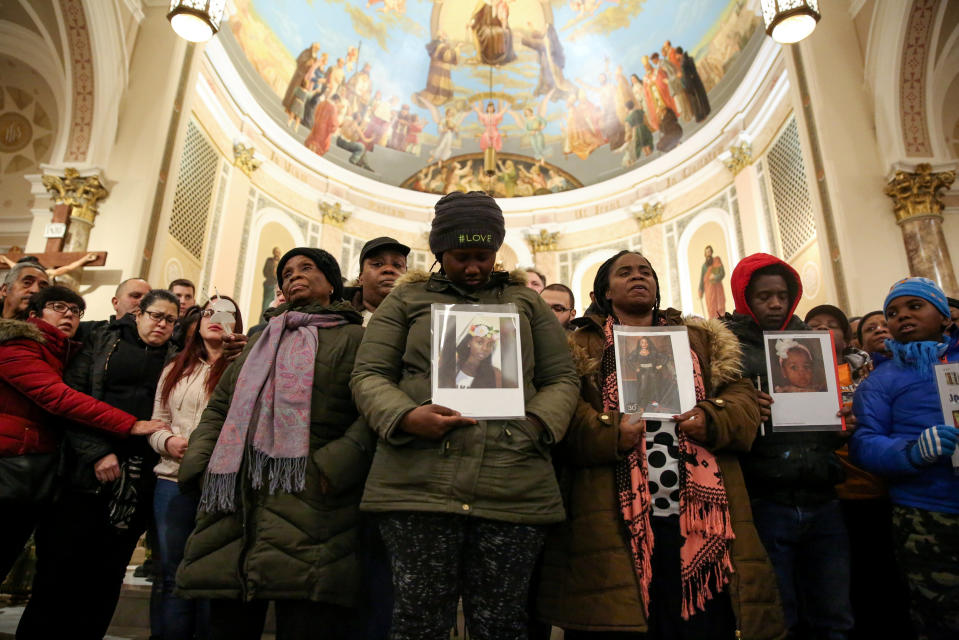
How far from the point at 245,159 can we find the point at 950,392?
35.4 ft

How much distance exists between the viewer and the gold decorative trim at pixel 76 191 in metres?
6.55

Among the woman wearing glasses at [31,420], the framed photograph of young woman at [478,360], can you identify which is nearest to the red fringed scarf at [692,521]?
the framed photograph of young woman at [478,360]

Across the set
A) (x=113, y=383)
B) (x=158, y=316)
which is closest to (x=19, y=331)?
(x=113, y=383)

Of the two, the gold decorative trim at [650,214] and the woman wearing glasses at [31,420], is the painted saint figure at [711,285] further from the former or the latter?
the woman wearing glasses at [31,420]

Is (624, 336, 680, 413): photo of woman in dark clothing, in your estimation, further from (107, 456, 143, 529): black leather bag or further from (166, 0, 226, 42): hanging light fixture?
(166, 0, 226, 42): hanging light fixture

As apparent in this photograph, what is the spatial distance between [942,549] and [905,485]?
235mm

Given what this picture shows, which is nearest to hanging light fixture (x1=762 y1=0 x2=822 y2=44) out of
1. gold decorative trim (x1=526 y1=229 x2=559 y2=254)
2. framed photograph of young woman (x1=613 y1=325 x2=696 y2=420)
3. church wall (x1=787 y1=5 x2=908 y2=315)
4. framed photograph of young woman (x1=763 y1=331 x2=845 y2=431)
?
church wall (x1=787 y1=5 x2=908 y2=315)

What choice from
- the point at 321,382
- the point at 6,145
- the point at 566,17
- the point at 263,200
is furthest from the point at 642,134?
the point at 321,382

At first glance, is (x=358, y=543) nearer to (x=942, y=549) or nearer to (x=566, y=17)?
(x=942, y=549)

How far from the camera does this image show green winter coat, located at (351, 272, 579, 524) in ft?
5.02

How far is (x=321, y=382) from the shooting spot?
199 cm

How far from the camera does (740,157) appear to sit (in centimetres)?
1014

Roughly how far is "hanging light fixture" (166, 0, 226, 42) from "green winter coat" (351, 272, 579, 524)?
15.9 ft

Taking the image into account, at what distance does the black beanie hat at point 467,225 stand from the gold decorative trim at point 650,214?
36.4 ft
